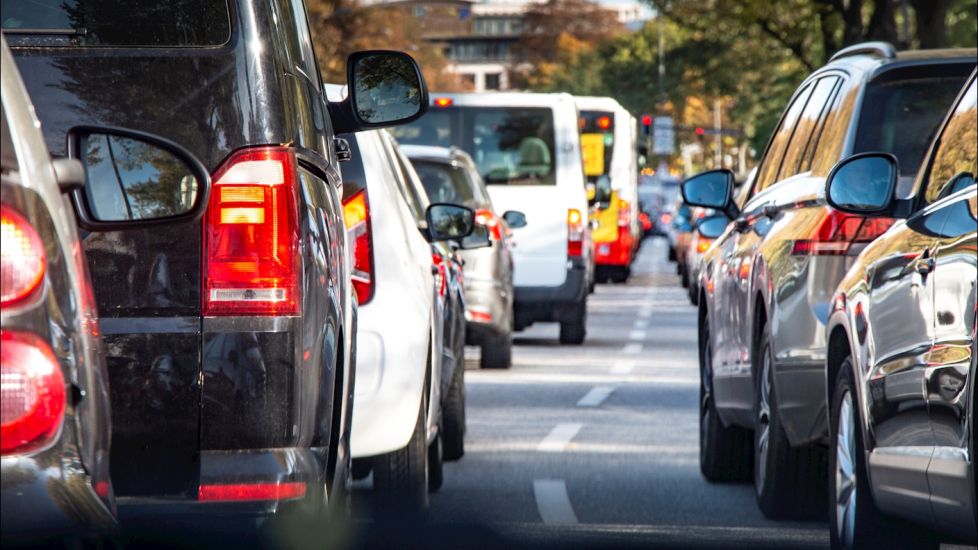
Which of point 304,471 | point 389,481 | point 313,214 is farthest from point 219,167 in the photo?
point 389,481

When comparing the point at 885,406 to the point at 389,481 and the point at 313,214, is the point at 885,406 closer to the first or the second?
the point at 313,214

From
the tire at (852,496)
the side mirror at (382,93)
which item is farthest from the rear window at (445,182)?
the side mirror at (382,93)

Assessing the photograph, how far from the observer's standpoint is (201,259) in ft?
16.6

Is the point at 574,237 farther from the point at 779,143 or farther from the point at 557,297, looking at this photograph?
the point at 779,143

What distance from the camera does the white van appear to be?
68.9 feet

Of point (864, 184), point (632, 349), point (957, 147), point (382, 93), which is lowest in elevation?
point (632, 349)

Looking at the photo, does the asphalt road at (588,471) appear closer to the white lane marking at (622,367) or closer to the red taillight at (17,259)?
the white lane marking at (622,367)

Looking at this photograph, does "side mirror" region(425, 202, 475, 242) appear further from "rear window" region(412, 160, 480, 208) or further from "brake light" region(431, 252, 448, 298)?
"rear window" region(412, 160, 480, 208)

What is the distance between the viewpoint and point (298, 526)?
16.5 feet

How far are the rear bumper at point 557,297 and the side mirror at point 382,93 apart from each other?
14.3m

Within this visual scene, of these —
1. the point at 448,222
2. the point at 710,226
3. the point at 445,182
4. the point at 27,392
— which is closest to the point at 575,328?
the point at 445,182

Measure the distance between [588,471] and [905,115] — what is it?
113 inches

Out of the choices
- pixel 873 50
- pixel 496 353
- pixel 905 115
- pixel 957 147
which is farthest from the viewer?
pixel 496 353

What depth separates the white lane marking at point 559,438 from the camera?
11390mm
